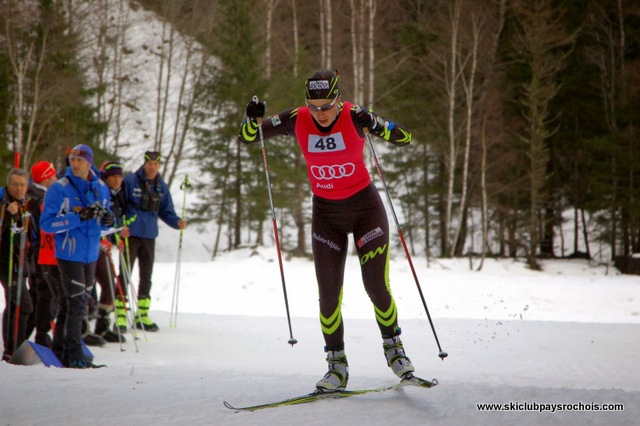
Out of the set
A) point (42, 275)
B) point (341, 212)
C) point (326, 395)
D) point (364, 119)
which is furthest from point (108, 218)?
point (326, 395)

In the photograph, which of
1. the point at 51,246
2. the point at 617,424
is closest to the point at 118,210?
the point at 51,246

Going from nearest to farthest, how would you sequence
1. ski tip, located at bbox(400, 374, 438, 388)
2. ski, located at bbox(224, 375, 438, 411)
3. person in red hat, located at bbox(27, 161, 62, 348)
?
ski, located at bbox(224, 375, 438, 411) → ski tip, located at bbox(400, 374, 438, 388) → person in red hat, located at bbox(27, 161, 62, 348)

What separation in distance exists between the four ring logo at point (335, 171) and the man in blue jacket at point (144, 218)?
4.28 m

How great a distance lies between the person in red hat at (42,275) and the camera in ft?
19.3

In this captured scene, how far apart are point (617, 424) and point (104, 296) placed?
20.1 ft

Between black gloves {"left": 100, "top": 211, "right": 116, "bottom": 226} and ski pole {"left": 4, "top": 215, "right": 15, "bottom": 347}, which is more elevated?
black gloves {"left": 100, "top": 211, "right": 116, "bottom": 226}

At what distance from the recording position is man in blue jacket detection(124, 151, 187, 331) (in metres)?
7.76

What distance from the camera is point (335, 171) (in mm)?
4137

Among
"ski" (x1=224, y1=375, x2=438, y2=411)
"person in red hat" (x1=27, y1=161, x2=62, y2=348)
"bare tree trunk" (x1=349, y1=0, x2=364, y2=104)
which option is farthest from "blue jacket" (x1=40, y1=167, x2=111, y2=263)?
"bare tree trunk" (x1=349, y1=0, x2=364, y2=104)

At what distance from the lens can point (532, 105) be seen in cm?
2075

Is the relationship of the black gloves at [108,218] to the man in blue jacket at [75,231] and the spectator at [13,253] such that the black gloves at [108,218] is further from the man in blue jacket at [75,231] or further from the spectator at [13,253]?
the spectator at [13,253]

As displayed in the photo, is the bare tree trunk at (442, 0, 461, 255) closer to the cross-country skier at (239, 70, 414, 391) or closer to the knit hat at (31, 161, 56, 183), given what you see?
the knit hat at (31, 161, 56, 183)

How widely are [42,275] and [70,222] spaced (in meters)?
1.14

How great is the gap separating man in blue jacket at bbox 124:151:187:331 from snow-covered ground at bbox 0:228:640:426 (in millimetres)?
630
